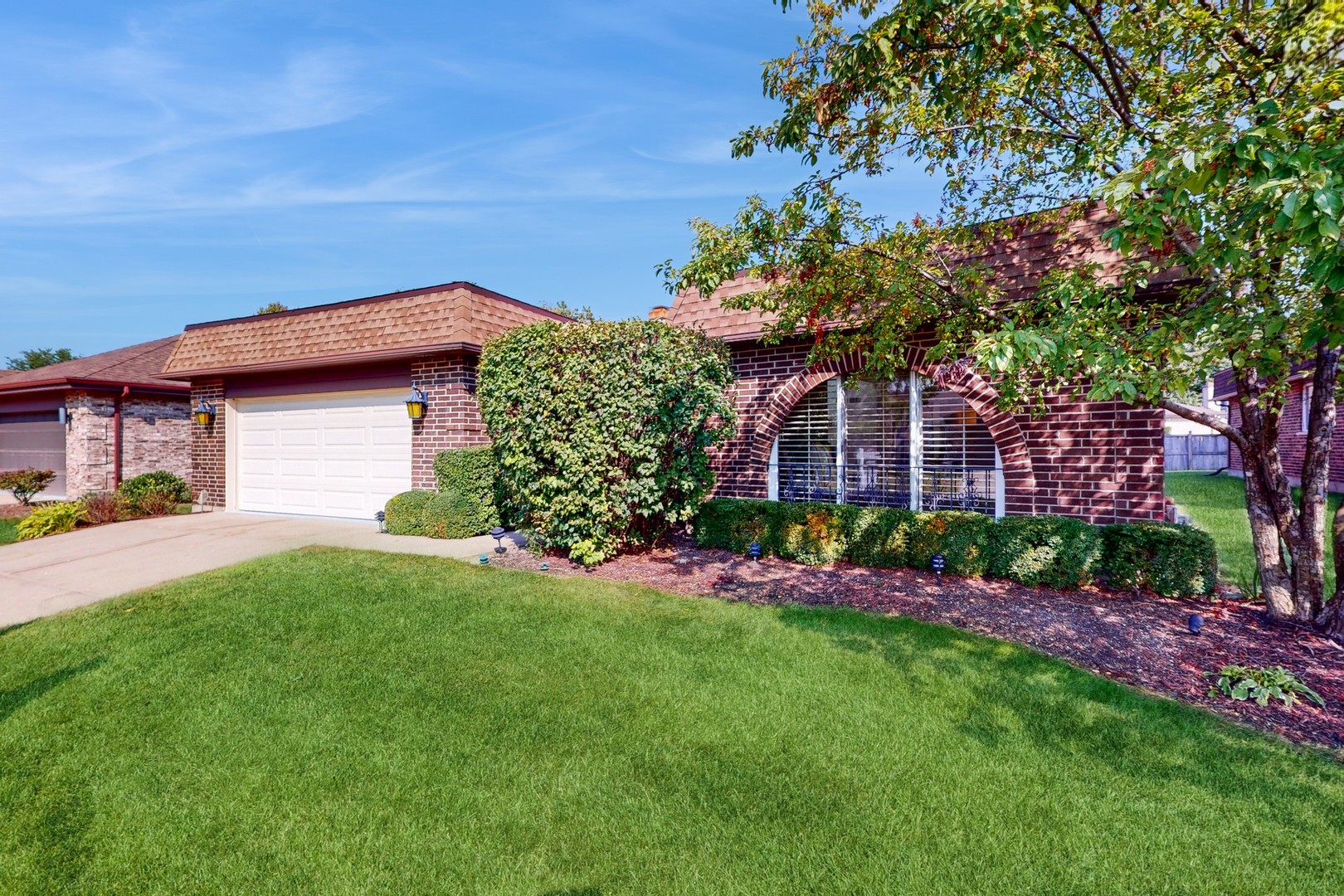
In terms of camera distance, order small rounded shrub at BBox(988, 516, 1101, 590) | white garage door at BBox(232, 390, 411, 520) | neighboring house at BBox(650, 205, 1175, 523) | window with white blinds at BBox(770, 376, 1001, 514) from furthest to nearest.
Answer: white garage door at BBox(232, 390, 411, 520) → window with white blinds at BBox(770, 376, 1001, 514) → neighboring house at BBox(650, 205, 1175, 523) → small rounded shrub at BBox(988, 516, 1101, 590)

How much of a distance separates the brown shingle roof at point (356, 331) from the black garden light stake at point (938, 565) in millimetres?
7097

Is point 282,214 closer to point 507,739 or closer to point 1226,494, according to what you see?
point 507,739

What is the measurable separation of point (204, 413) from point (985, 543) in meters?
14.4

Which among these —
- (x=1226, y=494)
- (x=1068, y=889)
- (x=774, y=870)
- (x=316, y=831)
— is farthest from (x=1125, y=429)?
(x=1226, y=494)

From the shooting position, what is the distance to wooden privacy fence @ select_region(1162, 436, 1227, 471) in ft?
86.2

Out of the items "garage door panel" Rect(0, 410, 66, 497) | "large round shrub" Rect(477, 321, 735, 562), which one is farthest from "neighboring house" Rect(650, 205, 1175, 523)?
"garage door panel" Rect(0, 410, 66, 497)

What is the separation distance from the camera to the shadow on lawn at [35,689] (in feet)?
12.2

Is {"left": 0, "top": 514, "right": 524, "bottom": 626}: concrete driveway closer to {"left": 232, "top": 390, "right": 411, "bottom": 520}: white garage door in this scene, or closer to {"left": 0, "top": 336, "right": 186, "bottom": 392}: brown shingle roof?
{"left": 232, "top": 390, "right": 411, "bottom": 520}: white garage door

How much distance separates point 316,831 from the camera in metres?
2.55

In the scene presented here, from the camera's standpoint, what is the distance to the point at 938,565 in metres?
6.29

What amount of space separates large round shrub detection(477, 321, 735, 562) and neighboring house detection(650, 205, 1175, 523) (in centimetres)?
152

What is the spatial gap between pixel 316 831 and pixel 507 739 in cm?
97

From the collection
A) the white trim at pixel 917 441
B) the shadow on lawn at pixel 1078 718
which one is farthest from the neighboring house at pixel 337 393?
the shadow on lawn at pixel 1078 718

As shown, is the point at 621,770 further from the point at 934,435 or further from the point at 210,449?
the point at 210,449
